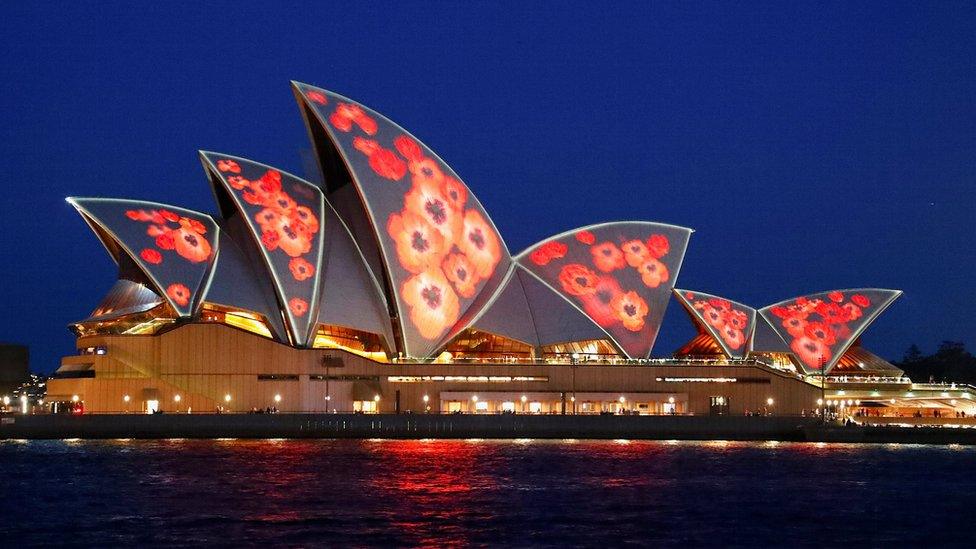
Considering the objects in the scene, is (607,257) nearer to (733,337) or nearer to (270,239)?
(733,337)

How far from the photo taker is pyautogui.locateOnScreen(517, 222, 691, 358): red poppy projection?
271 ft

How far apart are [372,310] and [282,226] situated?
25.5 feet

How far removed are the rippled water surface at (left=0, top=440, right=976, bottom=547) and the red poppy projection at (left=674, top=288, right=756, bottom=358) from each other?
22.8 meters

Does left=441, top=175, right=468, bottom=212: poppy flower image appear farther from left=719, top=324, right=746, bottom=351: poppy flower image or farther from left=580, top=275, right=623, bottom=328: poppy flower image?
left=719, top=324, right=746, bottom=351: poppy flower image

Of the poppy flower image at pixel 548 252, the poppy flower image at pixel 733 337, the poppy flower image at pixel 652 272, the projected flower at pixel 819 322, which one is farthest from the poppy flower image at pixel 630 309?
the projected flower at pixel 819 322

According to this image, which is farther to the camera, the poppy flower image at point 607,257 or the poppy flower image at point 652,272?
the poppy flower image at point 652,272

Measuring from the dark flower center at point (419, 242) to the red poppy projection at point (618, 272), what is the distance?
29.5ft

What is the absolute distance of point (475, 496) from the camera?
42.2 meters

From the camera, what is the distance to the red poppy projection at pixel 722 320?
85.6 metres

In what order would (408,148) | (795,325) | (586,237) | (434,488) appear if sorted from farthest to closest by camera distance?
(795,325), (586,237), (408,148), (434,488)

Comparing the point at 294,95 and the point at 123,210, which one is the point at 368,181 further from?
the point at 123,210

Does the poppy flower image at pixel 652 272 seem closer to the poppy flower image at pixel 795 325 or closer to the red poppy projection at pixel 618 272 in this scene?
the red poppy projection at pixel 618 272

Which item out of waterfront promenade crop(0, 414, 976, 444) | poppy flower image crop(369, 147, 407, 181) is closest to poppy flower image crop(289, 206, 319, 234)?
poppy flower image crop(369, 147, 407, 181)

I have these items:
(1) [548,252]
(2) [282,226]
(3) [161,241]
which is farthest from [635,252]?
(3) [161,241]
